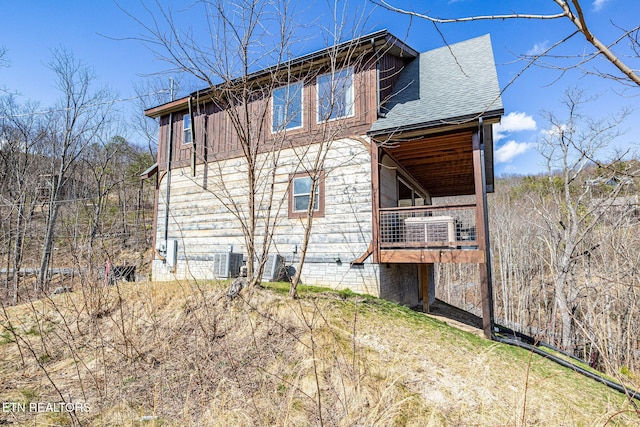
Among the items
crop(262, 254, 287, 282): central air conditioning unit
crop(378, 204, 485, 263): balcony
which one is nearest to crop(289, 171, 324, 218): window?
crop(262, 254, 287, 282): central air conditioning unit

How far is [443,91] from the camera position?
775 centimetres

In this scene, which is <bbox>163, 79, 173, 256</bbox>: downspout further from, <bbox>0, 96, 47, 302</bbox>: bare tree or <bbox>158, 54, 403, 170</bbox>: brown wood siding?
<bbox>0, 96, 47, 302</bbox>: bare tree

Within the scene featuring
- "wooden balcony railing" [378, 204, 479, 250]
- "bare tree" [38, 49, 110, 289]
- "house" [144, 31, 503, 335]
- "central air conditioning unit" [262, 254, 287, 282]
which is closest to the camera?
"wooden balcony railing" [378, 204, 479, 250]

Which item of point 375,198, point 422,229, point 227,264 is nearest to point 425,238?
point 422,229

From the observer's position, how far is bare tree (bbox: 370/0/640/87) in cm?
141

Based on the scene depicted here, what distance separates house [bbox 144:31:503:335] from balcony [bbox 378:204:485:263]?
0.02 m

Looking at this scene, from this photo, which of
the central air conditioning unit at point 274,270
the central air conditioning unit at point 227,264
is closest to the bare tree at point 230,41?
the central air conditioning unit at point 274,270

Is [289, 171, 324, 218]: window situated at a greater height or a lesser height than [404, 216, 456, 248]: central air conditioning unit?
greater

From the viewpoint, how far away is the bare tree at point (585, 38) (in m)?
1.41

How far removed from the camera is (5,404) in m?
3.70

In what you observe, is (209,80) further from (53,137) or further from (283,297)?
(53,137)

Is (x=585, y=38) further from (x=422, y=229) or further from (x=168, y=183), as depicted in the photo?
(x=168, y=183)

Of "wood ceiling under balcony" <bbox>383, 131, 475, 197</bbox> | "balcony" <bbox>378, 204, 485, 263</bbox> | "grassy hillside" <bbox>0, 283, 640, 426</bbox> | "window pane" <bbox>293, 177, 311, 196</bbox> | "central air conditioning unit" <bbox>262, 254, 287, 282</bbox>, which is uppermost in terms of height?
"wood ceiling under balcony" <bbox>383, 131, 475, 197</bbox>

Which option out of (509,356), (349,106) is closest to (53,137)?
(349,106)
